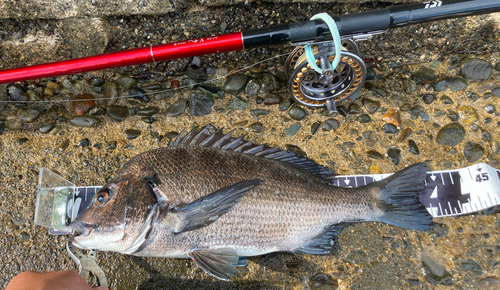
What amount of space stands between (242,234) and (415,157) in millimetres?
1599

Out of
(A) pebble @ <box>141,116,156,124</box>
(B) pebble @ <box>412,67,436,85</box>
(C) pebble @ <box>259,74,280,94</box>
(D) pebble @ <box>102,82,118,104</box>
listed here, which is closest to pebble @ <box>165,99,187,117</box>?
(A) pebble @ <box>141,116,156,124</box>

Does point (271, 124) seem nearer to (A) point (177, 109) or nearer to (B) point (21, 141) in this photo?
(A) point (177, 109)

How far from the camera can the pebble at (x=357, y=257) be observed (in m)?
2.31

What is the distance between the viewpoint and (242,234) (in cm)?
201

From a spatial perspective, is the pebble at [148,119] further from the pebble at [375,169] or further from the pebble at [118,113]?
the pebble at [375,169]

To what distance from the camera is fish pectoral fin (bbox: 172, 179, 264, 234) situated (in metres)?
1.85

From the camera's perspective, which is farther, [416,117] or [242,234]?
[416,117]

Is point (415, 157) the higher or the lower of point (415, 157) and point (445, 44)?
the lower

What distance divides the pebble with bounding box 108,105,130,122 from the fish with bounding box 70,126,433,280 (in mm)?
704

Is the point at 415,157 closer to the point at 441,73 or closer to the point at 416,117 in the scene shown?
the point at 416,117

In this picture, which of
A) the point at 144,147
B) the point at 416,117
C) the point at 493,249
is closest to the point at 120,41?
the point at 144,147

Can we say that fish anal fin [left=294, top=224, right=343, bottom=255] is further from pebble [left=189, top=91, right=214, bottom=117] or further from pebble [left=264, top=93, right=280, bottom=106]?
pebble [left=189, top=91, right=214, bottom=117]

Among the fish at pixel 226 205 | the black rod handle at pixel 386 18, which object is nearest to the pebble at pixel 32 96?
the fish at pixel 226 205

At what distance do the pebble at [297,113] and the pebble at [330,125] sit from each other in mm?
198
